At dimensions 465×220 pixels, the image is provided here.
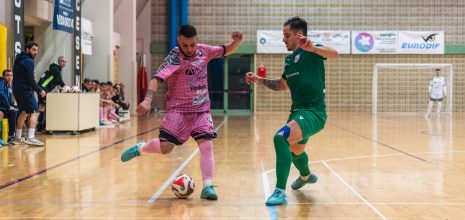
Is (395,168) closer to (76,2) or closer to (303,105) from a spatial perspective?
(303,105)

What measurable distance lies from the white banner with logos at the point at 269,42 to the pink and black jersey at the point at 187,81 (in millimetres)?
21963

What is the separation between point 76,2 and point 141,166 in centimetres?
1009

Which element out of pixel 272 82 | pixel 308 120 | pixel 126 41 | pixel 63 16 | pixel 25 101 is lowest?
pixel 308 120

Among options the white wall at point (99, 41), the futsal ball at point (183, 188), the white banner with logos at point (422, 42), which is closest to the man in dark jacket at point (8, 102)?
the futsal ball at point (183, 188)

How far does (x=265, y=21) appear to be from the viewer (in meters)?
27.8

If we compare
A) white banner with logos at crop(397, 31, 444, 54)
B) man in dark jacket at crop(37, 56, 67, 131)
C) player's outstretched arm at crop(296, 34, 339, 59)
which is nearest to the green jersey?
player's outstretched arm at crop(296, 34, 339, 59)

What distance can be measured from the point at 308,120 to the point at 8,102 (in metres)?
8.12

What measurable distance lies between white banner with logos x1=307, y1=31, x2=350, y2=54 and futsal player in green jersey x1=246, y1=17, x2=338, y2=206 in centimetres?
2221

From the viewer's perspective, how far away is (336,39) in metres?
27.5

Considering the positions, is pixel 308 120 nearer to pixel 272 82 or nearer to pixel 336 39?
pixel 272 82

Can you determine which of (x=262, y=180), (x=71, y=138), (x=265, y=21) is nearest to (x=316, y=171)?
(x=262, y=180)

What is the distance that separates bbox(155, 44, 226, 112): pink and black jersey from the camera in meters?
5.52

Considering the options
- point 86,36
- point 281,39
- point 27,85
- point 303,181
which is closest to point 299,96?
point 303,181

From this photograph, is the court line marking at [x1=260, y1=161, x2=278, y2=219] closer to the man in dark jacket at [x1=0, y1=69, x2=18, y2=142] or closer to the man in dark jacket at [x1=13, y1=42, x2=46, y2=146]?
the man in dark jacket at [x1=13, y1=42, x2=46, y2=146]
